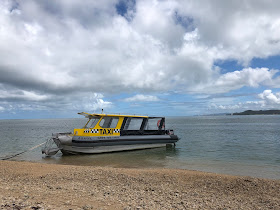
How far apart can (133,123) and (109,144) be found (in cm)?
277

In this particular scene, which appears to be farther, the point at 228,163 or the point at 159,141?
the point at 159,141

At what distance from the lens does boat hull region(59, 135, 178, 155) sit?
1467cm

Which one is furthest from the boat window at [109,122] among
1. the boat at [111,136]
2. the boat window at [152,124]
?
the boat window at [152,124]

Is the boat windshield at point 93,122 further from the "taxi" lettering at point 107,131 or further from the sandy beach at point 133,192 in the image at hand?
the sandy beach at point 133,192

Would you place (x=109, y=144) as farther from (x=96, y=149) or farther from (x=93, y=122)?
(x=93, y=122)

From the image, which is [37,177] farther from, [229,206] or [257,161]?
[257,161]

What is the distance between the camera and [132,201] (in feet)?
17.0

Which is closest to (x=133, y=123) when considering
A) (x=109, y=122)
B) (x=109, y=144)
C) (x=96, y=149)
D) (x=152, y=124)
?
(x=152, y=124)

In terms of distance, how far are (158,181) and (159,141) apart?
10.2m

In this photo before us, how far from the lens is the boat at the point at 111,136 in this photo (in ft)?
48.3

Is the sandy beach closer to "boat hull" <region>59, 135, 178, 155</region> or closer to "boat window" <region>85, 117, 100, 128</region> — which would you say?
"boat hull" <region>59, 135, 178, 155</region>

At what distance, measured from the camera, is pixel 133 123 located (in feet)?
56.4

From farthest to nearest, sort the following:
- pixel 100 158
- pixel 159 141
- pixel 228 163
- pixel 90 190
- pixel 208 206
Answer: pixel 159 141, pixel 100 158, pixel 228 163, pixel 90 190, pixel 208 206

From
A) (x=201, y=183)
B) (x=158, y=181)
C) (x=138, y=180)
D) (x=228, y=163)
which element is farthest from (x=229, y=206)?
(x=228, y=163)
